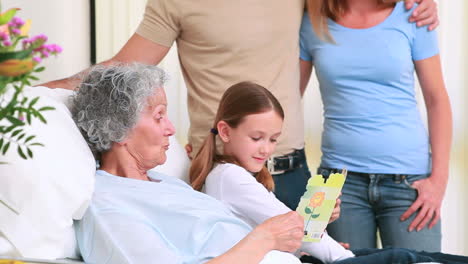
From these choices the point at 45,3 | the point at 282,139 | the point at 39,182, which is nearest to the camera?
the point at 39,182

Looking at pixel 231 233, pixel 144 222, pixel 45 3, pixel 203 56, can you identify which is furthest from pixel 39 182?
pixel 45 3

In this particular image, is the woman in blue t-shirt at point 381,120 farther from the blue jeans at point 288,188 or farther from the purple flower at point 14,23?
the purple flower at point 14,23

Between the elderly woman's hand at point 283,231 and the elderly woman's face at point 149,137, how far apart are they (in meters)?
0.32

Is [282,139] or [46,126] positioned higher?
[46,126]

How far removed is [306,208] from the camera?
204cm

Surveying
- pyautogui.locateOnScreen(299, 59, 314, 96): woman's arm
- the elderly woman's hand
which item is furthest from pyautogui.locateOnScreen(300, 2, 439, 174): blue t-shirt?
the elderly woman's hand

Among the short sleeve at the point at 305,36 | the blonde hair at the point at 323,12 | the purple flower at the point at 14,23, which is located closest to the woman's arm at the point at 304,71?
the short sleeve at the point at 305,36

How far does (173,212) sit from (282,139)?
66cm

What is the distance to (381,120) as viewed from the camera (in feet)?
8.38

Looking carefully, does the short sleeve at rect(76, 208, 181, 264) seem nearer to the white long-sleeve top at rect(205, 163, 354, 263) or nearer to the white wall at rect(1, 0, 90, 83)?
the white long-sleeve top at rect(205, 163, 354, 263)

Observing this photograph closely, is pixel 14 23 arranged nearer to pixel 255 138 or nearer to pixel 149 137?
pixel 149 137

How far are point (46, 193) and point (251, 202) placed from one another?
21.9 inches

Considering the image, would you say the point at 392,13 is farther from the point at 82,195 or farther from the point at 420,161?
the point at 82,195

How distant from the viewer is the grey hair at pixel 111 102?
1.99 m
